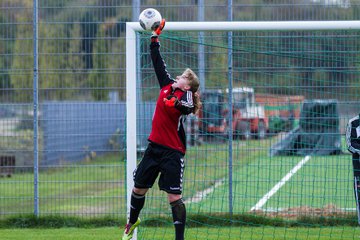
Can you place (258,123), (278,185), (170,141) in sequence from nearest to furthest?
(170,141) → (258,123) → (278,185)

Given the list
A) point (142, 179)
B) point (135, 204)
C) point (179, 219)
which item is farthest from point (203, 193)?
point (179, 219)

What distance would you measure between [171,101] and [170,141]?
0.47 m

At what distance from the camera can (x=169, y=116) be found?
881cm

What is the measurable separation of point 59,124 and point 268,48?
11.8ft

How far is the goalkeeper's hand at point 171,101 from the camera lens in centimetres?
866

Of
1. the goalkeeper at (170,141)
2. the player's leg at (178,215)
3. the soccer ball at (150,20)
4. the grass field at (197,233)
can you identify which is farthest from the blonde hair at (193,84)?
the grass field at (197,233)

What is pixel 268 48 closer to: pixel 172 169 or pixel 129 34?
pixel 129 34

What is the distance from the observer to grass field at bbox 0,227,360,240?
10.5 m

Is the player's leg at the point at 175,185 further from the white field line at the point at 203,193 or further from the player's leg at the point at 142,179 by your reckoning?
the white field line at the point at 203,193

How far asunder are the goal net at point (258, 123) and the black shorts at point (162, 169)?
2353 mm

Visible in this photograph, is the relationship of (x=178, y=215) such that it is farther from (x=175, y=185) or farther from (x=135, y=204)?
(x=135, y=204)

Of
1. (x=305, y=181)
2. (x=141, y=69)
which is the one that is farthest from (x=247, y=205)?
(x=141, y=69)

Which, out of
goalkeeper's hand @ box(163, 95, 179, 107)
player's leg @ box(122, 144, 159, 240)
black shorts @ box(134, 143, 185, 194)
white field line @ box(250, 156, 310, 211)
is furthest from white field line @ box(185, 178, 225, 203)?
goalkeeper's hand @ box(163, 95, 179, 107)

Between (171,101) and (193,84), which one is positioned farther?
(193,84)
